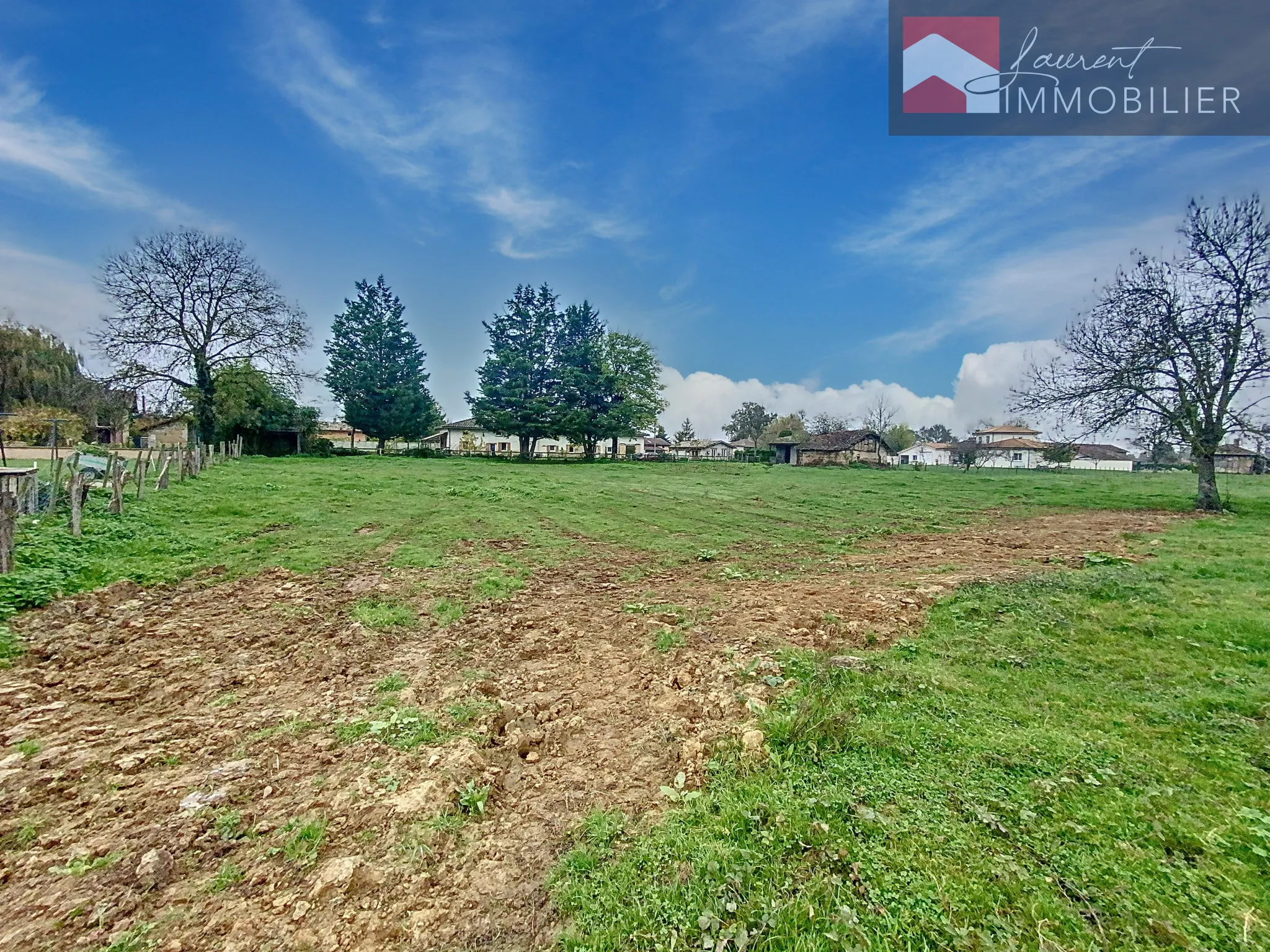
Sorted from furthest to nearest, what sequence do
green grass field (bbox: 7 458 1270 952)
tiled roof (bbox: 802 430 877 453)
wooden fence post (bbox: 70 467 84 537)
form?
tiled roof (bbox: 802 430 877 453) → wooden fence post (bbox: 70 467 84 537) → green grass field (bbox: 7 458 1270 952)

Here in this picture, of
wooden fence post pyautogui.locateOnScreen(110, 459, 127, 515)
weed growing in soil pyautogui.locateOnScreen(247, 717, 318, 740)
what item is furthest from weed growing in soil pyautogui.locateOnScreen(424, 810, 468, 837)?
wooden fence post pyautogui.locateOnScreen(110, 459, 127, 515)

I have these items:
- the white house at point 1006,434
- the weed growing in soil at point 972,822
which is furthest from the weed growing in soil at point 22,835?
the white house at point 1006,434

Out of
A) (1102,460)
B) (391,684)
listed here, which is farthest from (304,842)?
(1102,460)

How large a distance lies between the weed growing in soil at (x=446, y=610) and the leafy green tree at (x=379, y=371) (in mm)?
43188

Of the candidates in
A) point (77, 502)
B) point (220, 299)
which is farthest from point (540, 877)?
point (220, 299)

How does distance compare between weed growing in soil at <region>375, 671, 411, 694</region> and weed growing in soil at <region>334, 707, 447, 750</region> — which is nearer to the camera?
weed growing in soil at <region>334, 707, 447, 750</region>

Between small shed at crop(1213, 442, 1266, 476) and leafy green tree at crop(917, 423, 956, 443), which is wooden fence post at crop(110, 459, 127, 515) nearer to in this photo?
small shed at crop(1213, 442, 1266, 476)

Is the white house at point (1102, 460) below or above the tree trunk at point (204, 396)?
below

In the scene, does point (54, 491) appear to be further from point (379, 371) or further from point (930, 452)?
point (930, 452)

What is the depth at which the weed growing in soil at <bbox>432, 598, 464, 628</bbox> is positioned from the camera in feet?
20.1

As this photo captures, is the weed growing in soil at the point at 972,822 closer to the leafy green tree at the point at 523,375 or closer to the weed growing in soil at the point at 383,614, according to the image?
the weed growing in soil at the point at 383,614

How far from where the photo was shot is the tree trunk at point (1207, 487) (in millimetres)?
17062

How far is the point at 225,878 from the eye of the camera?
251cm

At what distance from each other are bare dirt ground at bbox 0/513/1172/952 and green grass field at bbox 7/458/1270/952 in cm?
43
